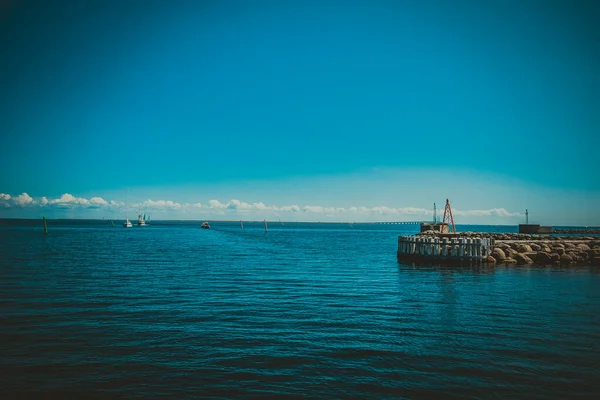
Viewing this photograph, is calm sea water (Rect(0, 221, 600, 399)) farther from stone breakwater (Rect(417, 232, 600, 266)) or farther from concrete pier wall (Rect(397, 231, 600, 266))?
stone breakwater (Rect(417, 232, 600, 266))

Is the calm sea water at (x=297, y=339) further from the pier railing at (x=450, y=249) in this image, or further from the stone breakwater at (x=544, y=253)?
the stone breakwater at (x=544, y=253)

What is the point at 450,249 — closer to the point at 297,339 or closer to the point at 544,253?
the point at 544,253

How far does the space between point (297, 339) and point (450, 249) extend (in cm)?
3121

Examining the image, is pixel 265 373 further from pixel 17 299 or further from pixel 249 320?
pixel 17 299

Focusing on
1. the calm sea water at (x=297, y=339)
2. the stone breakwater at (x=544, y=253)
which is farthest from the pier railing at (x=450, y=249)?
the calm sea water at (x=297, y=339)

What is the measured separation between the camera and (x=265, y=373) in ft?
36.8

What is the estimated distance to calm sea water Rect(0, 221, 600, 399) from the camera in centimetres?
1053

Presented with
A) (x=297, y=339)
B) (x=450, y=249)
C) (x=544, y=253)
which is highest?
(x=450, y=249)

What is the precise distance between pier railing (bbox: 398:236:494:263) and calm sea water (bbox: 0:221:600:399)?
12.0 metres

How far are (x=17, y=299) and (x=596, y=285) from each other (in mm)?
35566

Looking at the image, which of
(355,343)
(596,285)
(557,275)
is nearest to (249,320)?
(355,343)

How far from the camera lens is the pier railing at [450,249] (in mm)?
40344

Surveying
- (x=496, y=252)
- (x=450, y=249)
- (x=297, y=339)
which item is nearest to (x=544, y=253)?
(x=496, y=252)

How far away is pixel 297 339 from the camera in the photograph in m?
14.3
